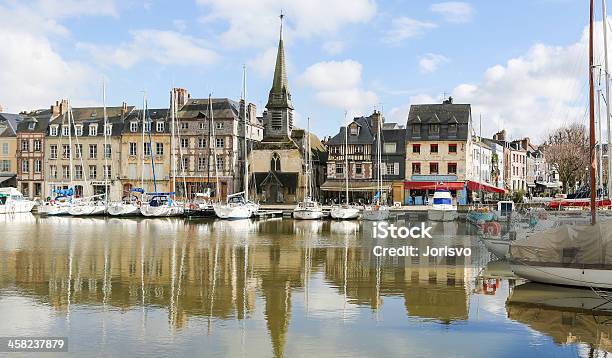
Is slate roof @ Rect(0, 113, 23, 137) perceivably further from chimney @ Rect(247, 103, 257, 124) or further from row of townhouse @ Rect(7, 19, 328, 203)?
chimney @ Rect(247, 103, 257, 124)

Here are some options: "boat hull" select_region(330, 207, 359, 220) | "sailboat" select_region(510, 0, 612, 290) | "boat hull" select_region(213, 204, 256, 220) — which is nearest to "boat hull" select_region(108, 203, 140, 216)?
"boat hull" select_region(213, 204, 256, 220)

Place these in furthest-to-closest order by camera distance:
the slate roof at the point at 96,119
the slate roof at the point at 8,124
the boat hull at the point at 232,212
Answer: the slate roof at the point at 8,124, the slate roof at the point at 96,119, the boat hull at the point at 232,212

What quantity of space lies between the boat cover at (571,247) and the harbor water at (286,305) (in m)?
0.98

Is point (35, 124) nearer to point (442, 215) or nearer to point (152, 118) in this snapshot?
point (152, 118)

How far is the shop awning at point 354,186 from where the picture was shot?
67188 mm

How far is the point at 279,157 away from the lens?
6888 cm

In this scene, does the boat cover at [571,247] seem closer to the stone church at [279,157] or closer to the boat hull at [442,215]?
the boat hull at [442,215]

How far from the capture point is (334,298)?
1862cm

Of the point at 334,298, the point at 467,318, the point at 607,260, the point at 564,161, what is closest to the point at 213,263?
the point at 334,298

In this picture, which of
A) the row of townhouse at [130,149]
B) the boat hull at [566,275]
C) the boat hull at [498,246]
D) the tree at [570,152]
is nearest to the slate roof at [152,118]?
the row of townhouse at [130,149]

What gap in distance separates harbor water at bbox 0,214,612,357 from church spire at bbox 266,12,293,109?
133ft

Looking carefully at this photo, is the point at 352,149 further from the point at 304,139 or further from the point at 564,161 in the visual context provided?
the point at 564,161

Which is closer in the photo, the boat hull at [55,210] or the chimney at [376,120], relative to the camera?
the boat hull at [55,210]

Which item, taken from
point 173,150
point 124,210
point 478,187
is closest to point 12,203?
point 124,210
